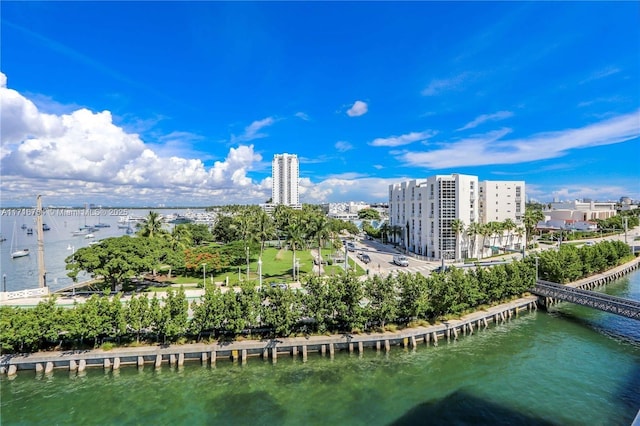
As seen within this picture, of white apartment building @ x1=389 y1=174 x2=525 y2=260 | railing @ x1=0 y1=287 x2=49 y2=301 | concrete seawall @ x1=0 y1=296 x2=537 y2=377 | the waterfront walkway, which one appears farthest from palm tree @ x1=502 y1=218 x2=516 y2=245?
railing @ x1=0 y1=287 x2=49 y2=301

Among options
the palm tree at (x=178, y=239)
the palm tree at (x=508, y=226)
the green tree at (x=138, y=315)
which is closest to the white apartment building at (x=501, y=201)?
the palm tree at (x=508, y=226)

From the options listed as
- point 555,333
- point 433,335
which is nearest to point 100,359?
point 433,335

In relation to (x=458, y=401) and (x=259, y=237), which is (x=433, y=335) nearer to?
(x=458, y=401)

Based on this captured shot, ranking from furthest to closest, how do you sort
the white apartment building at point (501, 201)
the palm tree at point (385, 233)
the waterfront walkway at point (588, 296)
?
1. the palm tree at point (385, 233)
2. the white apartment building at point (501, 201)
3. the waterfront walkway at point (588, 296)

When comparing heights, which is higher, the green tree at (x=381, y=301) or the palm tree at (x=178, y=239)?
the palm tree at (x=178, y=239)

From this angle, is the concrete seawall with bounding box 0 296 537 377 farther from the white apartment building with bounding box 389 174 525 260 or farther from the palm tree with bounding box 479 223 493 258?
the palm tree with bounding box 479 223 493 258

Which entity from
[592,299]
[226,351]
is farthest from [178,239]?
[592,299]

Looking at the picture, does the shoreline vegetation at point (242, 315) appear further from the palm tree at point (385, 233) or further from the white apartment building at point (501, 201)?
the palm tree at point (385, 233)
